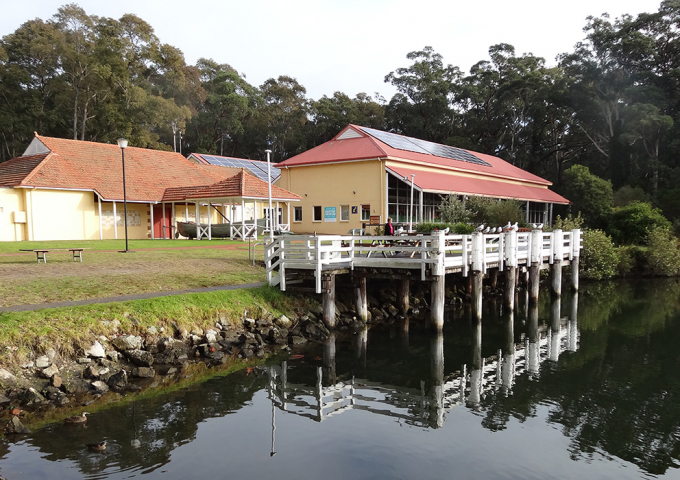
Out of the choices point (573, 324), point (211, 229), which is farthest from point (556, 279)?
point (211, 229)

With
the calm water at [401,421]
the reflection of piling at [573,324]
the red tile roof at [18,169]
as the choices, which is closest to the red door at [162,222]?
→ the red tile roof at [18,169]

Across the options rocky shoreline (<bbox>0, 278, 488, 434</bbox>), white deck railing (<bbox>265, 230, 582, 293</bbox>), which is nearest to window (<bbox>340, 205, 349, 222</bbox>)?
white deck railing (<bbox>265, 230, 582, 293</bbox>)

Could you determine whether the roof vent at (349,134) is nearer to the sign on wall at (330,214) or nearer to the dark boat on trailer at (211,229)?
the sign on wall at (330,214)

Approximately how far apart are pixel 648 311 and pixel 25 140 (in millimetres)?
52055

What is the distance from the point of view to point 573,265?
22391 mm

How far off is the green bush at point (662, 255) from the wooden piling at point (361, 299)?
66.3 ft

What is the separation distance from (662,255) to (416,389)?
76.8ft

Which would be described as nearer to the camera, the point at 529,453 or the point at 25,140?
the point at 529,453

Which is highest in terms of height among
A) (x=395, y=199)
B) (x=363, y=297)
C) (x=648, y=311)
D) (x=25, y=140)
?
(x=25, y=140)

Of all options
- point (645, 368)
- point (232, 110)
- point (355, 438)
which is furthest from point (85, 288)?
point (232, 110)

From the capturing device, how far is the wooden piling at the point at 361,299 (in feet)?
51.4

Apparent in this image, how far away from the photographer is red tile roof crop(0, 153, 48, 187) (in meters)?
26.7

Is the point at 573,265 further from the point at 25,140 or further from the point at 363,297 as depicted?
the point at 25,140

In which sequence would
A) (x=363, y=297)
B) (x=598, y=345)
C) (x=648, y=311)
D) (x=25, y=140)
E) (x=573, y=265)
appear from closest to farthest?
(x=598, y=345) < (x=363, y=297) < (x=648, y=311) < (x=573, y=265) < (x=25, y=140)
